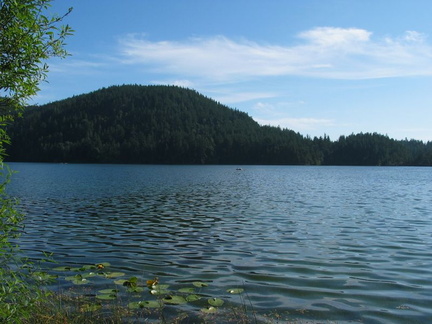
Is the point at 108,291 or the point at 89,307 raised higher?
the point at 89,307

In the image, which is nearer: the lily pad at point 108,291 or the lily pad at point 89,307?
the lily pad at point 89,307

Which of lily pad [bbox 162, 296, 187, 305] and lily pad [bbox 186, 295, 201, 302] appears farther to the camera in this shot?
lily pad [bbox 186, 295, 201, 302]

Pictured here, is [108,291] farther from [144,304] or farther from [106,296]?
[144,304]

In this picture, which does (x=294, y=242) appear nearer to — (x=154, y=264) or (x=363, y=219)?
(x=154, y=264)

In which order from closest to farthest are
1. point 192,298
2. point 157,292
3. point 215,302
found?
point 215,302 < point 192,298 < point 157,292

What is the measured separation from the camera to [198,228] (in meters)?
25.7

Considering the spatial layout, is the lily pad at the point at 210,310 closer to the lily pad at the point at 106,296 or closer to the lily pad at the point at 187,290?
the lily pad at the point at 187,290

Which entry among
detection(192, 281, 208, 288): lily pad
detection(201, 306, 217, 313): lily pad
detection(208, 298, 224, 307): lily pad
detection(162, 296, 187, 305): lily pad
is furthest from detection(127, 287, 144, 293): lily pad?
detection(201, 306, 217, 313): lily pad

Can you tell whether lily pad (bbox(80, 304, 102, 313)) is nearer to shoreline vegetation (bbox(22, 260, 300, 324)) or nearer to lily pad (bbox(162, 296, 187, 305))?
shoreline vegetation (bbox(22, 260, 300, 324))

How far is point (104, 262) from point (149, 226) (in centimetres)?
952

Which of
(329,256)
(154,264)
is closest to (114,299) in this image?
(154,264)

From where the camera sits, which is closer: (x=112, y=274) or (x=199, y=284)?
(x=199, y=284)

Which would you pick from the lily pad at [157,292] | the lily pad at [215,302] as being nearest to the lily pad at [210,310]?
the lily pad at [215,302]

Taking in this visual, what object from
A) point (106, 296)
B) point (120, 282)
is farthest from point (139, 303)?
point (120, 282)
